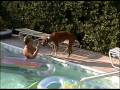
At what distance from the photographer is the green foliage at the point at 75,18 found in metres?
12.6

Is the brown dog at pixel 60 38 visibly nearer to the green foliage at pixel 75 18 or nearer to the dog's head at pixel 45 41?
the dog's head at pixel 45 41

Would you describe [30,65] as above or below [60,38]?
below

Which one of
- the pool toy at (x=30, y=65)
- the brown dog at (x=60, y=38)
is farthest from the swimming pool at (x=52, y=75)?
the brown dog at (x=60, y=38)

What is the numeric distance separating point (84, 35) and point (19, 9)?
139 inches

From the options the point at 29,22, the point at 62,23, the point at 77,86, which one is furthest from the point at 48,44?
the point at 77,86

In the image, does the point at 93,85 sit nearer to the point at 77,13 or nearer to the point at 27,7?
the point at 77,13

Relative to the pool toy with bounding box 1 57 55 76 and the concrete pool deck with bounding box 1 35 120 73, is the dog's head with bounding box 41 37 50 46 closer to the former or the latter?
the concrete pool deck with bounding box 1 35 120 73

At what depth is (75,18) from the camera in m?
13.6

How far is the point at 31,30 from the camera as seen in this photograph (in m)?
14.3

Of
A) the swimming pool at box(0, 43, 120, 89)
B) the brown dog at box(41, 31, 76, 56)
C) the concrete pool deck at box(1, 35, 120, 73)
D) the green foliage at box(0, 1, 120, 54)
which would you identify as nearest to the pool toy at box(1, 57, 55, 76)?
the swimming pool at box(0, 43, 120, 89)

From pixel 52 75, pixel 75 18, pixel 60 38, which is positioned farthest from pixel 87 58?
pixel 75 18

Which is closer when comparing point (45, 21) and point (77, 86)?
point (77, 86)

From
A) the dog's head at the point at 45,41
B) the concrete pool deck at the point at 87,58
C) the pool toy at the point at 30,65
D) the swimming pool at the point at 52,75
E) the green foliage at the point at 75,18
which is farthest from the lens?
the green foliage at the point at 75,18

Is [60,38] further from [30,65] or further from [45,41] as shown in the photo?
[30,65]
